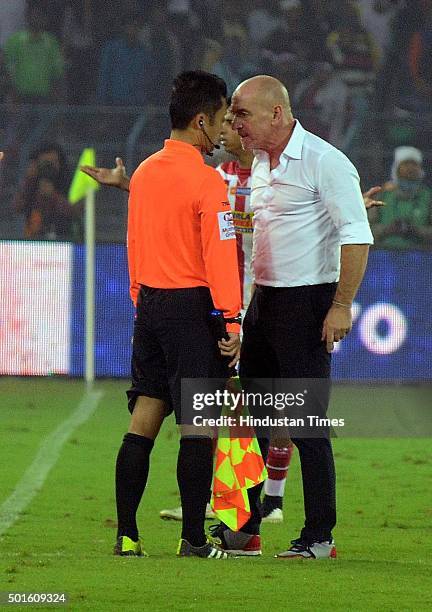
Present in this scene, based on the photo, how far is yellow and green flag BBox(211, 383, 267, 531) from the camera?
17.9ft

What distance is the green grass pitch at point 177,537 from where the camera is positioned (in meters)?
4.42

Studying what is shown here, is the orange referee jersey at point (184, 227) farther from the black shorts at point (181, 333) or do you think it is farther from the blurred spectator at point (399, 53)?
the blurred spectator at point (399, 53)

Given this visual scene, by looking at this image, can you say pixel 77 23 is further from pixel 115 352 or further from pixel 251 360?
pixel 251 360

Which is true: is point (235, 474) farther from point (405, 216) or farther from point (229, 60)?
point (229, 60)

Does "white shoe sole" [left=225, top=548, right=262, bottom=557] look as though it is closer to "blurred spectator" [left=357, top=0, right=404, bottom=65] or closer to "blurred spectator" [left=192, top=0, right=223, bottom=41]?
"blurred spectator" [left=192, top=0, right=223, bottom=41]

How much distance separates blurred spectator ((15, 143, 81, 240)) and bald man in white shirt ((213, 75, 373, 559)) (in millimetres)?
8703

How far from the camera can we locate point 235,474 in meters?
5.45

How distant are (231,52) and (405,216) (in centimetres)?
279

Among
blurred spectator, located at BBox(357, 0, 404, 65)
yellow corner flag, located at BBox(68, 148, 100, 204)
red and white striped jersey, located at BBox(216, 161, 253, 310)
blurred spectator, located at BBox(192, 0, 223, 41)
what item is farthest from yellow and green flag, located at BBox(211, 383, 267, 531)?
blurred spectator, located at BBox(357, 0, 404, 65)

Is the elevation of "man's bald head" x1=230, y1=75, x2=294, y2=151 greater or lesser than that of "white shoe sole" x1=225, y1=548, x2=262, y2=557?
greater

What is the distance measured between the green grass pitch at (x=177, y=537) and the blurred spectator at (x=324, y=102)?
4916mm

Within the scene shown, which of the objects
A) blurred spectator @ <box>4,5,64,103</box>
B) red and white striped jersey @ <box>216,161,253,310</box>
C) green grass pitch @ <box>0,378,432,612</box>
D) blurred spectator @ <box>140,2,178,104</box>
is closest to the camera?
green grass pitch @ <box>0,378,432,612</box>

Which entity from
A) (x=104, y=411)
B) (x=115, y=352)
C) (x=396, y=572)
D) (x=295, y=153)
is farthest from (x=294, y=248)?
(x=115, y=352)

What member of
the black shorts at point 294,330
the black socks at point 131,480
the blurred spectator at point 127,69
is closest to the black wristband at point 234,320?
the black shorts at point 294,330
